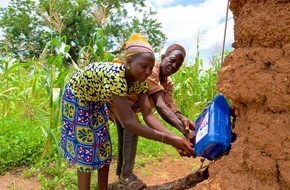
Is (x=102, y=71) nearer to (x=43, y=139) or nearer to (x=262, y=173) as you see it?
(x=262, y=173)

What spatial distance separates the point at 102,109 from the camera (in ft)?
8.84

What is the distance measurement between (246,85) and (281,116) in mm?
192

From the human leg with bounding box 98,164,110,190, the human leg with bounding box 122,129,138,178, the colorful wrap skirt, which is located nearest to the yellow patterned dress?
the colorful wrap skirt

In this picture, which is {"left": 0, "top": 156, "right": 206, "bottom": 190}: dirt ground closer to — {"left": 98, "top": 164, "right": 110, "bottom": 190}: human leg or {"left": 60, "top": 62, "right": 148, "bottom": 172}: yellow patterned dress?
{"left": 98, "top": 164, "right": 110, "bottom": 190}: human leg

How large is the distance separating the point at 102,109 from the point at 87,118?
139 millimetres

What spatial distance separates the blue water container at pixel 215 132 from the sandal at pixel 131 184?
3.96 feet

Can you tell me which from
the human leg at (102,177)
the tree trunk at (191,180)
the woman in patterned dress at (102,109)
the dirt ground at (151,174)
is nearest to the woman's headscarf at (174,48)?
the woman in patterned dress at (102,109)

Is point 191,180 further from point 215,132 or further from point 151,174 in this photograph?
point 151,174

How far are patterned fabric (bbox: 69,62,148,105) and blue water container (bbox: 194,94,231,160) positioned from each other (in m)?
0.56

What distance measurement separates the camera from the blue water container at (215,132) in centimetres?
175

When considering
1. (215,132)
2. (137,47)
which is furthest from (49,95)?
(215,132)

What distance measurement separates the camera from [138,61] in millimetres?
2191

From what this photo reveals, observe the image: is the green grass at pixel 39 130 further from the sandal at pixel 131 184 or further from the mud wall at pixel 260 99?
the mud wall at pixel 260 99

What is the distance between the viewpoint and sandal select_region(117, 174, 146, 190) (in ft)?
9.84
